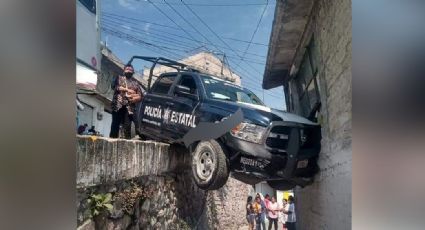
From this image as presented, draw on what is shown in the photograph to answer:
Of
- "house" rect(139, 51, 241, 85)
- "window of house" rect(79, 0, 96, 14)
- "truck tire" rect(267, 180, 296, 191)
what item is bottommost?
"truck tire" rect(267, 180, 296, 191)

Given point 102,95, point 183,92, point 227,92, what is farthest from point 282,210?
point 102,95

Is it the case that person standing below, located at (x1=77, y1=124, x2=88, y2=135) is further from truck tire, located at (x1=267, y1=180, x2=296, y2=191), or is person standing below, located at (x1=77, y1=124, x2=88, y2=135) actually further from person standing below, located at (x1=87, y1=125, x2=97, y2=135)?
truck tire, located at (x1=267, y1=180, x2=296, y2=191)

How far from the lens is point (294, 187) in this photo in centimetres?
261

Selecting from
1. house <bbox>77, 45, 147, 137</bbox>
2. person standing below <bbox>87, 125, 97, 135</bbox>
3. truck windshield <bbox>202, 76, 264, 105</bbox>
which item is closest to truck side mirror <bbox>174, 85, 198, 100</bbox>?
truck windshield <bbox>202, 76, 264, 105</bbox>

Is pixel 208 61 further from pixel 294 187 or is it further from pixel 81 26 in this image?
pixel 294 187

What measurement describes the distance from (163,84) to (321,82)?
1.09 m

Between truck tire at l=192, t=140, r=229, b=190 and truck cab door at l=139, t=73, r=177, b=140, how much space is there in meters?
0.35

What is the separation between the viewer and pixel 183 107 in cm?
271

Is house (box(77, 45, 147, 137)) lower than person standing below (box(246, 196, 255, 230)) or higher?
higher

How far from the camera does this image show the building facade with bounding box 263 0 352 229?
2.17 meters

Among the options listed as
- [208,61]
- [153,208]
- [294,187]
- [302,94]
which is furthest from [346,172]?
[153,208]

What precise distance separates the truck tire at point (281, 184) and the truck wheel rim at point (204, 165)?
1.31 ft

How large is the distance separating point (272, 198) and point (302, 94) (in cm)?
76

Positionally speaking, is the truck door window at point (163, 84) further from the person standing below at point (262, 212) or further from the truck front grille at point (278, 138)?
the person standing below at point (262, 212)
